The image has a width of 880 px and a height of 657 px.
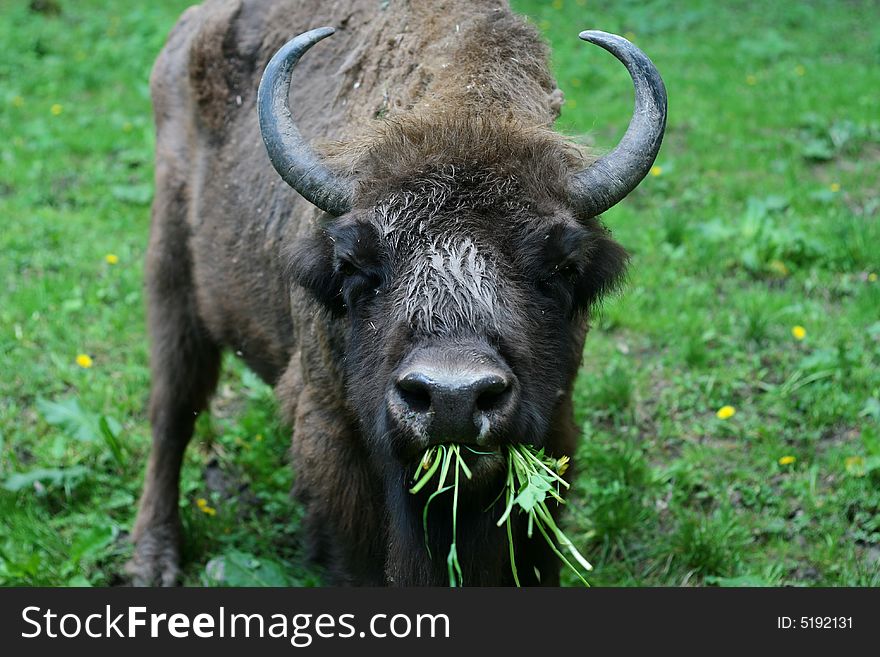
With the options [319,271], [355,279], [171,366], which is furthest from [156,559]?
[355,279]

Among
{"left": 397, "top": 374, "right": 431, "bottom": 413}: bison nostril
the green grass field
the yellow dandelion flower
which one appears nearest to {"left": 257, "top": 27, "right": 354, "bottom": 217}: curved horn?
{"left": 397, "top": 374, "right": 431, "bottom": 413}: bison nostril

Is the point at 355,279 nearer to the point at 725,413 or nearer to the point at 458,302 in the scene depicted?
the point at 458,302

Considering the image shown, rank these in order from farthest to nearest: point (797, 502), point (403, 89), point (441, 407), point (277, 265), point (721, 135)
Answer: point (721, 135), point (797, 502), point (277, 265), point (403, 89), point (441, 407)

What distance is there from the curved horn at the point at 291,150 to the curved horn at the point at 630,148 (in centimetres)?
90

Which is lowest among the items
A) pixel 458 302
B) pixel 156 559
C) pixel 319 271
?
pixel 156 559

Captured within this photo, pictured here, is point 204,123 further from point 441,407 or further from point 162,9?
point 162,9

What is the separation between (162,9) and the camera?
1538cm

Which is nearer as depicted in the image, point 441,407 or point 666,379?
point 441,407

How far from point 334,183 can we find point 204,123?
227cm

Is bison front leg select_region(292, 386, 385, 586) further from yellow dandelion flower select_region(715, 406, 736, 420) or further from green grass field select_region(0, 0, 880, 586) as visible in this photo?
yellow dandelion flower select_region(715, 406, 736, 420)

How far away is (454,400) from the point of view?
304 cm

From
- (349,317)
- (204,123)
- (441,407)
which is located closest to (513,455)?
(441,407)

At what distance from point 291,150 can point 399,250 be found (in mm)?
644

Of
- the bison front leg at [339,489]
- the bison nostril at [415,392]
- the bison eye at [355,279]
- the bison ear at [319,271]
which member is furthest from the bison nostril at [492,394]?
the bison front leg at [339,489]
